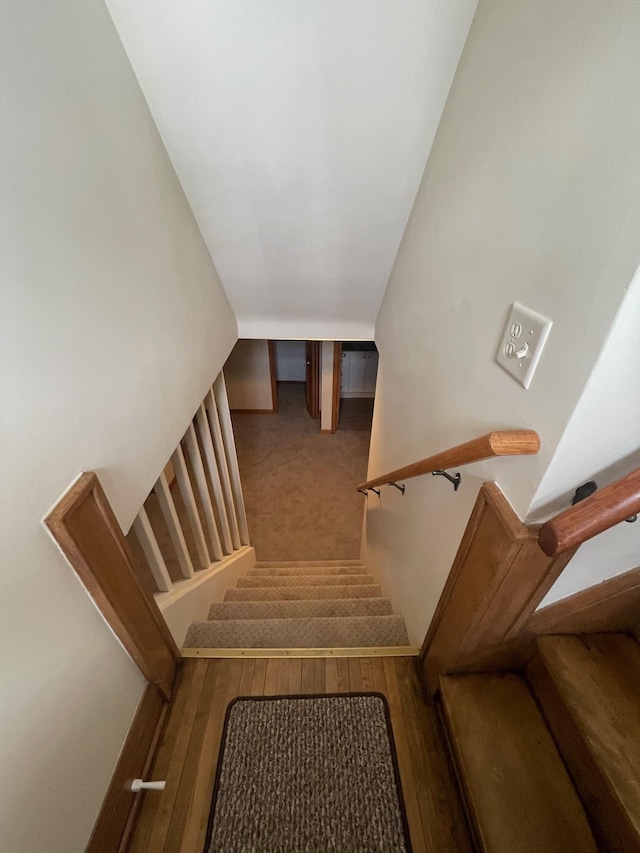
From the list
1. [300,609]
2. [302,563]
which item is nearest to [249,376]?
[302,563]

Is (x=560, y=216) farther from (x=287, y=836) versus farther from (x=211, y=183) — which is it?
(x=287, y=836)

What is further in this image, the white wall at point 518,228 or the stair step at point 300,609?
the stair step at point 300,609

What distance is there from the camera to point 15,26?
690mm

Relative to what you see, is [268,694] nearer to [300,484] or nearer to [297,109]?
[297,109]

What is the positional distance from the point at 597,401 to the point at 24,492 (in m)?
1.03

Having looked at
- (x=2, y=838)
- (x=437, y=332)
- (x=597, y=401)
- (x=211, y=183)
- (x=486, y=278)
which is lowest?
(x=2, y=838)

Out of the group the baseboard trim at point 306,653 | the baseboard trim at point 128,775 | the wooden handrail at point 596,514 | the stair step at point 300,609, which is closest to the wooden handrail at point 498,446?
the wooden handrail at point 596,514

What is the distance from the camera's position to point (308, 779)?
1211mm

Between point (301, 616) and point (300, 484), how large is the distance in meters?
2.38

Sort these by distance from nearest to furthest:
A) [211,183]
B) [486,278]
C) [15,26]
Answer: [15,26]
[486,278]
[211,183]

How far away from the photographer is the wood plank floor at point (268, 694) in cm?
111

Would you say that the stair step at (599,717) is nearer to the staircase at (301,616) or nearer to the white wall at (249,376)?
the staircase at (301,616)

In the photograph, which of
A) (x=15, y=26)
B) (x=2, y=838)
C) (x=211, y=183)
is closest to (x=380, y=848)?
(x=2, y=838)

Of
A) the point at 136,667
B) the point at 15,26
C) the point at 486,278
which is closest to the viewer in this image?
the point at 15,26
